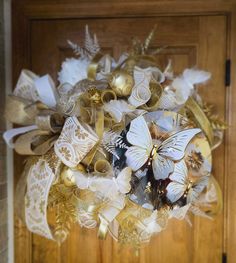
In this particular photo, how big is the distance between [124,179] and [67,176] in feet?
0.58

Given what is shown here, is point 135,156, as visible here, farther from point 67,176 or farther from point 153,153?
point 67,176

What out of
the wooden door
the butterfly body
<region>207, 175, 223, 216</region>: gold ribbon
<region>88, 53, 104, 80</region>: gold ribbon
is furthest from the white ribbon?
<region>207, 175, 223, 216</region>: gold ribbon

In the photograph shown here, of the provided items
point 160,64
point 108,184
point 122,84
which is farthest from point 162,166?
point 160,64

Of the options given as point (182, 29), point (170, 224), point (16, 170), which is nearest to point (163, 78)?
point (182, 29)

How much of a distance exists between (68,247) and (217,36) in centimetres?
104

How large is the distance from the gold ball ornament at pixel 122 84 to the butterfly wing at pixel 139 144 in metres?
0.11

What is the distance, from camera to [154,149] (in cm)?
79

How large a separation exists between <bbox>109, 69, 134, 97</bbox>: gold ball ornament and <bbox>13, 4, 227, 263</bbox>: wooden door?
13.0 inches

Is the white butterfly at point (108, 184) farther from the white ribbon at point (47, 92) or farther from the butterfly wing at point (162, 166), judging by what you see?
the white ribbon at point (47, 92)

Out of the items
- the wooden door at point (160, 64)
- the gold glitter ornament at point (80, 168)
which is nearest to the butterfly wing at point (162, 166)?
the gold glitter ornament at point (80, 168)

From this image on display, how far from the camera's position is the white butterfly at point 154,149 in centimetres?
77

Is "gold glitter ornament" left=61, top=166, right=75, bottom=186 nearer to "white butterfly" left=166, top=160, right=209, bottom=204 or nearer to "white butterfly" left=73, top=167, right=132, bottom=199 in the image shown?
"white butterfly" left=73, top=167, right=132, bottom=199

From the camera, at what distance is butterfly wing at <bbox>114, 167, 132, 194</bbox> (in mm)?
755

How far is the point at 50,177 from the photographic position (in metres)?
0.82
